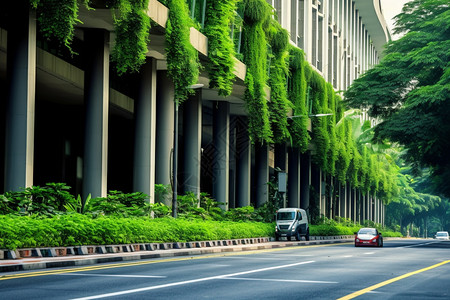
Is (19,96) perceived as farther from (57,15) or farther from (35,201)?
(35,201)

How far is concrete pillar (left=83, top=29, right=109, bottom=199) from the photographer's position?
3050 centimetres

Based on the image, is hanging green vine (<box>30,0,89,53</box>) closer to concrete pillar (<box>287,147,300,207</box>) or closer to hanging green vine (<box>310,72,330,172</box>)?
hanging green vine (<box>310,72,330,172</box>)

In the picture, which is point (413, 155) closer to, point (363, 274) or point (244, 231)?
point (244, 231)

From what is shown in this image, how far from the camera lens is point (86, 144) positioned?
30.8 metres

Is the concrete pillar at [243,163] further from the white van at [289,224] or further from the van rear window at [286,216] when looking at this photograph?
the van rear window at [286,216]

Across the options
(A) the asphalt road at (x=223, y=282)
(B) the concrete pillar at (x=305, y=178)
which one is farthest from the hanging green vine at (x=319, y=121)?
(A) the asphalt road at (x=223, y=282)

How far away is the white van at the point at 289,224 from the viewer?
44.7 metres

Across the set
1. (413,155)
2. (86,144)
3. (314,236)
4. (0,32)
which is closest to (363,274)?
(86,144)

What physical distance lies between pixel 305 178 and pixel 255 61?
30.4 meters

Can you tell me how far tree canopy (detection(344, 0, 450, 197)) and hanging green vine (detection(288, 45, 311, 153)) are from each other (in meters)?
6.71

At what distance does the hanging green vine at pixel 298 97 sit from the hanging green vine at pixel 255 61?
10.2 metres

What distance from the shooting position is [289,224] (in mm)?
44938

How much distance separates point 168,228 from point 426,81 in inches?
840

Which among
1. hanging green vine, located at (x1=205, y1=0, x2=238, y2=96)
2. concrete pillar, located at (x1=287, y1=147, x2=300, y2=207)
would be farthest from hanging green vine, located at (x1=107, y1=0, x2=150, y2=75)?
concrete pillar, located at (x1=287, y1=147, x2=300, y2=207)
